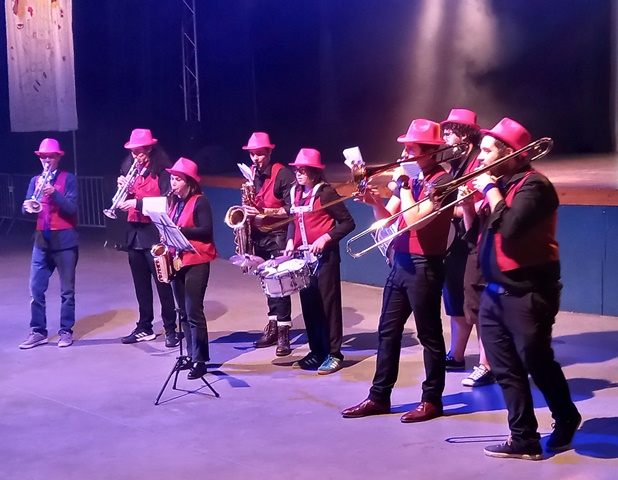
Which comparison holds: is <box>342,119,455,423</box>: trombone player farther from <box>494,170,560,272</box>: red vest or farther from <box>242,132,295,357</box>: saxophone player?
<box>242,132,295,357</box>: saxophone player

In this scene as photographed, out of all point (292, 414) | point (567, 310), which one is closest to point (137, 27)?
point (567, 310)

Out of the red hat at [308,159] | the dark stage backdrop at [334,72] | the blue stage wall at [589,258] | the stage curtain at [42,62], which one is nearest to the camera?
the red hat at [308,159]

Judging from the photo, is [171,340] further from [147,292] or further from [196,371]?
[196,371]

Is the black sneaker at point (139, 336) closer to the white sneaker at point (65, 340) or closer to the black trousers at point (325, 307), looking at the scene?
the white sneaker at point (65, 340)

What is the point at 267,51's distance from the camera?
630 inches

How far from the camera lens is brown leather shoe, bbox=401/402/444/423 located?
573 cm

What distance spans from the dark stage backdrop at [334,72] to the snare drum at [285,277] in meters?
7.91

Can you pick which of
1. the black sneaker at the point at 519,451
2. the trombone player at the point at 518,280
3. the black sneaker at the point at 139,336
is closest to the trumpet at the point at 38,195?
the black sneaker at the point at 139,336

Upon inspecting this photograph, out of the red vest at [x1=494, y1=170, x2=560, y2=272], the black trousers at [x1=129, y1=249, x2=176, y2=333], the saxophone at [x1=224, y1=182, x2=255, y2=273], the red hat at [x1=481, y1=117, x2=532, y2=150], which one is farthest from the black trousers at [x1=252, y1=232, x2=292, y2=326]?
the red hat at [x1=481, y1=117, x2=532, y2=150]

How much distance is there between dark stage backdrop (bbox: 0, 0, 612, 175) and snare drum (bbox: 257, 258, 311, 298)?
25.9ft

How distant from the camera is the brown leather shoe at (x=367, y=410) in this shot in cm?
587

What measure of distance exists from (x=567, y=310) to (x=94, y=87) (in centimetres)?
1044

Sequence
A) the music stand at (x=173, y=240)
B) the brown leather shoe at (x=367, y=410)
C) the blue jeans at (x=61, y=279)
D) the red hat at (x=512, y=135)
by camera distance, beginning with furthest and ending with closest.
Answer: the blue jeans at (x=61, y=279)
the music stand at (x=173, y=240)
the brown leather shoe at (x=367, y=410)
the red hat at (x=512, y=135)

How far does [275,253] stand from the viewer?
787cm
